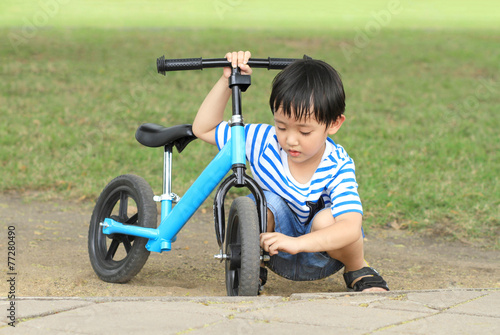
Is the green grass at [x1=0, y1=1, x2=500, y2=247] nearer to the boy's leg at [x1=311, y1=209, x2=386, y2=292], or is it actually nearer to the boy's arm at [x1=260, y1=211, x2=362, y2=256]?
the boy's leg at [x1=311, y1=209, x2=386, y2=292]

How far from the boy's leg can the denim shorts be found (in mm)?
53

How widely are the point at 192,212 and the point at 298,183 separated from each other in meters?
0.56

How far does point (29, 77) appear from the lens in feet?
34.2

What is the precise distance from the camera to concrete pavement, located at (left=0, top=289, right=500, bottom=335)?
90.7 inches

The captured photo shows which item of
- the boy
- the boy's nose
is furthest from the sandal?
the boy's nose

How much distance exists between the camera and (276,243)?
300 cm

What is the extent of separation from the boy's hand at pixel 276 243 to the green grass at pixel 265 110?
2.50 m

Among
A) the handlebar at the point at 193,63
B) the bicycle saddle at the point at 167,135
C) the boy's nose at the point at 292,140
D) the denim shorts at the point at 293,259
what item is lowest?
the denim shorts at the point at 293,259

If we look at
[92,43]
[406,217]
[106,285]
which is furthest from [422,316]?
[92,43]

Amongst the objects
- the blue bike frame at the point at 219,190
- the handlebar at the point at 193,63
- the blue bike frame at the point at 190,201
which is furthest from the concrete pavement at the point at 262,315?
the handlebar at the point at 193,63

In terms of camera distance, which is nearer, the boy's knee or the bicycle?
the bicycle

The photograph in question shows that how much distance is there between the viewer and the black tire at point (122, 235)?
3.50m

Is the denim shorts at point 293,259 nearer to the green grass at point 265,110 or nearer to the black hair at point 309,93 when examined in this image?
the black hair at point 309,93

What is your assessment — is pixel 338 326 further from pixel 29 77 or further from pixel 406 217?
pixel 29 77
